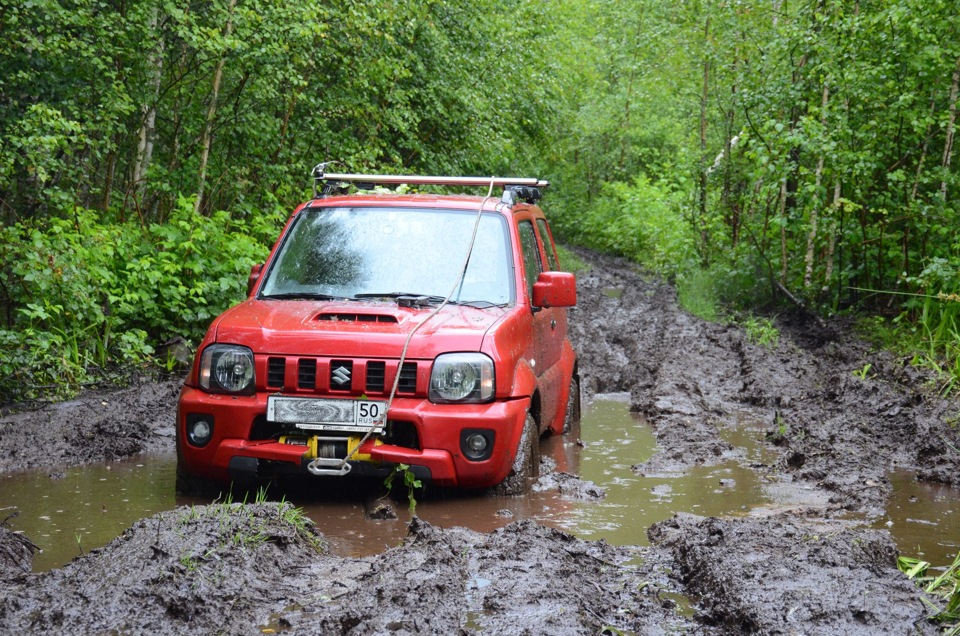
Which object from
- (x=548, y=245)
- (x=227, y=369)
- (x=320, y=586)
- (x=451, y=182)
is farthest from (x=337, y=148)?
(x=320, y=586)

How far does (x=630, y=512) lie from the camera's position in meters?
5.94

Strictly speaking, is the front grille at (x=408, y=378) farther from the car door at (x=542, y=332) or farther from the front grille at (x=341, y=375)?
the car door at (x=542, y=332)

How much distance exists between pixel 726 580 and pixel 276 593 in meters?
1.74

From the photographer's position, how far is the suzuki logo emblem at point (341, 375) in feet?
18.7

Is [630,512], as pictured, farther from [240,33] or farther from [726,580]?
[240,33]

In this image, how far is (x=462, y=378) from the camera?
19.0 feet

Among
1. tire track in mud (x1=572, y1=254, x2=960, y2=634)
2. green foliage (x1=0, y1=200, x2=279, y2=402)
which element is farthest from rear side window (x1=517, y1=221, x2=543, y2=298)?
green foliage (x1=0, y1=200, x2=279, y2=402)

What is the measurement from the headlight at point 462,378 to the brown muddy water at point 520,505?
625 mm

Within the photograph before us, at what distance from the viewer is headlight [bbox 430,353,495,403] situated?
574cm

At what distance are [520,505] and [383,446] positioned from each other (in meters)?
0.87

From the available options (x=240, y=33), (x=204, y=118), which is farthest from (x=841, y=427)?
(x=204, y=118)

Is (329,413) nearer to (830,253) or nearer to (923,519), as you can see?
(923,519)

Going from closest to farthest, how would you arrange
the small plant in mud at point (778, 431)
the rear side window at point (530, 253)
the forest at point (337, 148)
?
the rear side window at point (530, 253) → the small plant in mud at point (778, 431) → the forest at point (337, 148)

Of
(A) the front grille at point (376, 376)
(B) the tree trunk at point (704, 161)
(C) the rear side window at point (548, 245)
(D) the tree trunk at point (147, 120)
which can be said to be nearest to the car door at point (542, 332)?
(C) the rear side window at point (548, 245)
